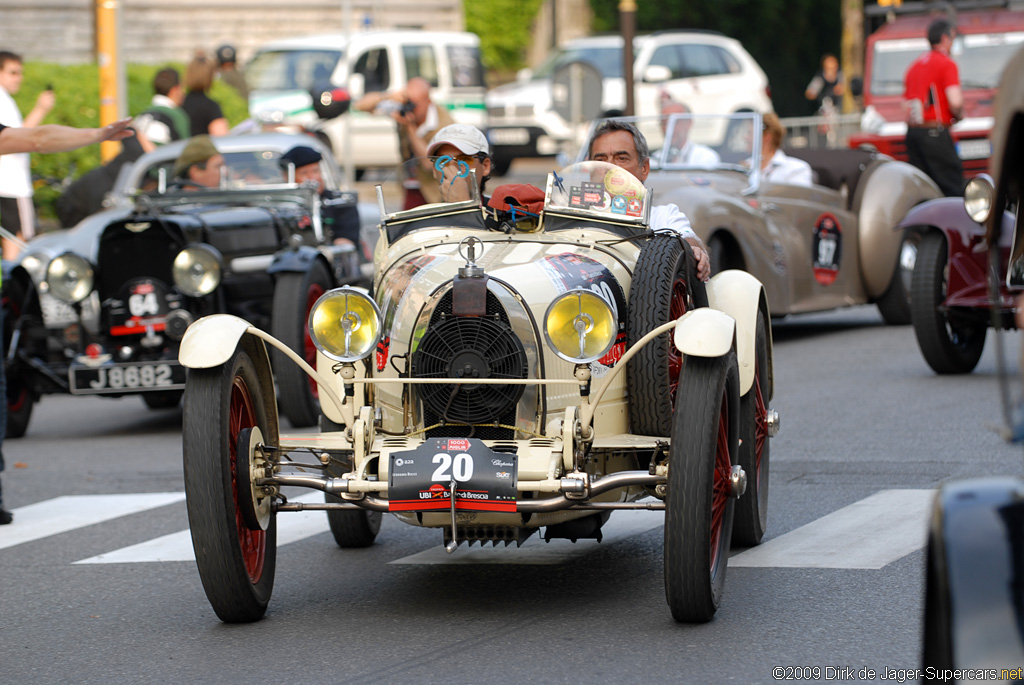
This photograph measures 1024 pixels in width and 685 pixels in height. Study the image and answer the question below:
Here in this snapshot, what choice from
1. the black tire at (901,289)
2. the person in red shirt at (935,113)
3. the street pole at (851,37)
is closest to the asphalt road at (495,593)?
the black tire at (901,289)

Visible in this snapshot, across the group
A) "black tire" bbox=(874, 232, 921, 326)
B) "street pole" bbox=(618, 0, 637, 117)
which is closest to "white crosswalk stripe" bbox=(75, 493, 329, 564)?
"black tire" bbox=(874, 232, 921, 326)

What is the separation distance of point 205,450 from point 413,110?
892 cm

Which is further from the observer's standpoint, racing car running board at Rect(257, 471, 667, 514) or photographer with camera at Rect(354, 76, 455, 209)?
photographer with camera at Rect(354, 76, 455, 209)

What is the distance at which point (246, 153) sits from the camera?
11992 millimetres

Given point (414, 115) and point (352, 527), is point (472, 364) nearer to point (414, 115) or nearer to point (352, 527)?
point (352, 527)

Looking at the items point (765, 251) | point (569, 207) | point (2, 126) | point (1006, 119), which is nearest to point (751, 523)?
point (569, 207)

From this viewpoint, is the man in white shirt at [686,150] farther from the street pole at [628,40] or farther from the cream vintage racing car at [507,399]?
the cream vintage racing car at [507,399]

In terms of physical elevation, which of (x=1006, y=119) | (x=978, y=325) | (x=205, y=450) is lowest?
(x=978, y=325)

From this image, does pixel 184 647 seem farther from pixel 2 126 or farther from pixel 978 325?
pixel 978 325

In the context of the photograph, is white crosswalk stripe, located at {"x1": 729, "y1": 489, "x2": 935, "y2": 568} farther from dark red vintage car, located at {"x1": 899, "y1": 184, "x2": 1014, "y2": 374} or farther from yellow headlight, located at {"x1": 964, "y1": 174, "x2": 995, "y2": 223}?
dark red vintage car, located at {"x1": 899, "y1": 184, "x2": 1014, "y2": 374}

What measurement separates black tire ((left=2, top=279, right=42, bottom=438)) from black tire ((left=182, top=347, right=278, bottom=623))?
17.6 ft

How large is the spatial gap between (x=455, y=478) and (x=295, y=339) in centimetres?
483

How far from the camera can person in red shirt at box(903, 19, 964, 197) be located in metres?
15.4

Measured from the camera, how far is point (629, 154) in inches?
262
